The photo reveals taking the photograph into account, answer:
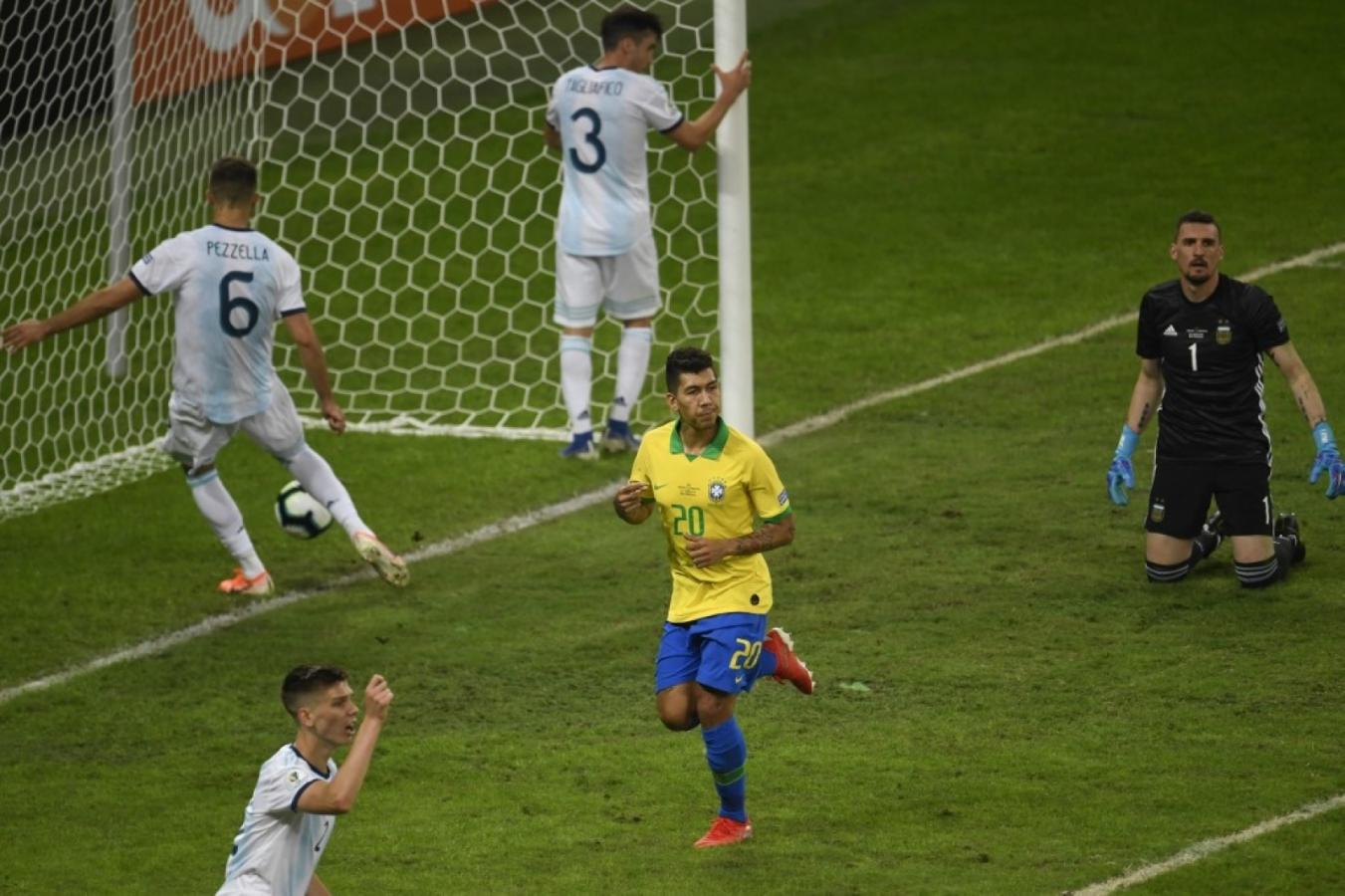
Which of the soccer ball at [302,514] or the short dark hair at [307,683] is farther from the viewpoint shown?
the soccer ball at [302,514]

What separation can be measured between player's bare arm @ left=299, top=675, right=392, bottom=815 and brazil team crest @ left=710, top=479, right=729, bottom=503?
5.82ft

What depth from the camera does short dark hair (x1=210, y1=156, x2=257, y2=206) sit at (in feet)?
33.0

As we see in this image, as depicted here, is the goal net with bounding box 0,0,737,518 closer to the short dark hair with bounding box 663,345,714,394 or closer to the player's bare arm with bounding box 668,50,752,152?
the player's bare arm with bounding box 668,50,752,152

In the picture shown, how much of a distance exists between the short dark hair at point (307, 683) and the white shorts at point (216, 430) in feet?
14.3

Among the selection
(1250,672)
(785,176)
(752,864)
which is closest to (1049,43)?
(785,176)

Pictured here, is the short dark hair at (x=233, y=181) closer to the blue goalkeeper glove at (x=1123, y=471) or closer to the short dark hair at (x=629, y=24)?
the short dark hair at (x=629, y=24)

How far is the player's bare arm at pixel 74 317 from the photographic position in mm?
9719

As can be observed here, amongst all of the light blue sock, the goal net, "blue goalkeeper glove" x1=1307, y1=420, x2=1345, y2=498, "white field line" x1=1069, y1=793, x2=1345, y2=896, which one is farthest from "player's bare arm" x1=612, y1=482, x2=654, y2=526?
the goal net

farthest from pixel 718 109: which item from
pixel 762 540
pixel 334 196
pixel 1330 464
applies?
pixel 334 196

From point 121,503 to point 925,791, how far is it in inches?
237

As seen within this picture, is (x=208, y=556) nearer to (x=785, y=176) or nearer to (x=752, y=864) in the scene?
(x=752, y=864)

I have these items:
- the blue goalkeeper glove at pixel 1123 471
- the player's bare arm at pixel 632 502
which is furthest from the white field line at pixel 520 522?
the player's bare arm at pixel 632 502

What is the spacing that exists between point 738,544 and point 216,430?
3870 mm

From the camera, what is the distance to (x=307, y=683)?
6.23 metres
